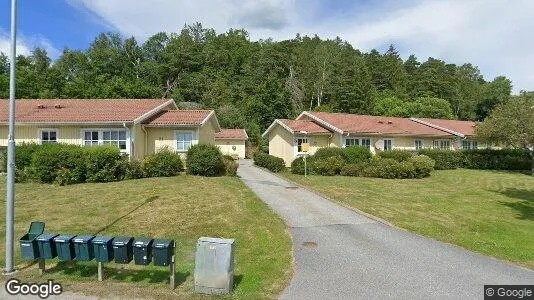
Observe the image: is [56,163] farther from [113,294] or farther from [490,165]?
[490,165]

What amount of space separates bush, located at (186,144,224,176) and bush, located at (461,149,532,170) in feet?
81.0

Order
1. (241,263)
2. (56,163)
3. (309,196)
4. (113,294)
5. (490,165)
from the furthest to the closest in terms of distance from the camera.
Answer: (490,165) < (56,163) < (309,196) < (241,263) < (113,294)

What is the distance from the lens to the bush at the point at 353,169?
85.3 ft

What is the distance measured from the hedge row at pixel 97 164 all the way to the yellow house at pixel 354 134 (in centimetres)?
1063

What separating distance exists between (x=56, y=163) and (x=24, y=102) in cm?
1167

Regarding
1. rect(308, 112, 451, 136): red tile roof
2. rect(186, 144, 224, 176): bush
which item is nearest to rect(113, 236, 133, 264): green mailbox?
rect(186, 144, 224, 176): bush

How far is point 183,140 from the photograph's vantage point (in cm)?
2402

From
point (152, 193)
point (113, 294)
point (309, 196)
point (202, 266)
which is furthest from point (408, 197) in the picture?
point (113, 294)

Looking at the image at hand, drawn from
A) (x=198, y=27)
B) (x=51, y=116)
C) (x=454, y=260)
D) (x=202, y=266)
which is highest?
(x=198, y=27)


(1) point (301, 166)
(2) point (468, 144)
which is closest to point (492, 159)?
(2) point (468, 144)

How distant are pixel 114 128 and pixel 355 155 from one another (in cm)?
1627

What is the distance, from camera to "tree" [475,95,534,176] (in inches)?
1184

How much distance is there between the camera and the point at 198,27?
85.3m

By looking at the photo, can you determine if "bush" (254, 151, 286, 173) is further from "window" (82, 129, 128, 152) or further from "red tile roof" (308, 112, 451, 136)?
"window" (82, 129, 128, 152)
